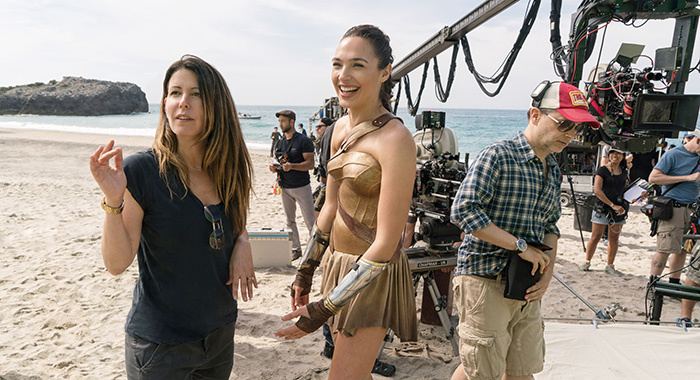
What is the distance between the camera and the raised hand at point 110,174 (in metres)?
1.28

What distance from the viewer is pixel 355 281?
1.68 metres

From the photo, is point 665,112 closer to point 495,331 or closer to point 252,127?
point 495,331

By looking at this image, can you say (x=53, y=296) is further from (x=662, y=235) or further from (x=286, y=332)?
(x=662, y=235)

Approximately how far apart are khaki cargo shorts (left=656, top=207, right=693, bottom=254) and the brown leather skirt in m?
4.51

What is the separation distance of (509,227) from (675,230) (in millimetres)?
4055

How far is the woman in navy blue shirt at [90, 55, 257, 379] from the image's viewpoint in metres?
1.44

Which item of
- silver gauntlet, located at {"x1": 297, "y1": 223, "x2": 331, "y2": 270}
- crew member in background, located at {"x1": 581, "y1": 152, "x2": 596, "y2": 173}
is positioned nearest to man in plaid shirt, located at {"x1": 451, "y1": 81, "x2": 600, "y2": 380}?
silver gauntlet, located at {"x1": 297, "y1": 223, "x2": 331, "y2": 270}

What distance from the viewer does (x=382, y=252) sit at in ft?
5.53

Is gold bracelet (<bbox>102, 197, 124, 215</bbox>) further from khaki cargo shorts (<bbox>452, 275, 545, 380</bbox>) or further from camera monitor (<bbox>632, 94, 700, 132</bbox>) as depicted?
camera monitor (<bbox>632, 94, 700, 132</bbox>)

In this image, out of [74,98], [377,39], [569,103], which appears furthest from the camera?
[74,98]

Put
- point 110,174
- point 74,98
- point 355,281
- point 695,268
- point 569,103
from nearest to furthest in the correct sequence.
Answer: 1. point 110,174
2. point 355,281
3. point 569,103
4. point 695,268
5. point 74,98

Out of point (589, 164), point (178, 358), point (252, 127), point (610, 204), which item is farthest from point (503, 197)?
point (252, 127)

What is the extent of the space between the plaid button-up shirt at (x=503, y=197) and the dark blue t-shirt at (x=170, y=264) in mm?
1262

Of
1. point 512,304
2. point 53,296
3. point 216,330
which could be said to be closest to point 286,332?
point 216,330
